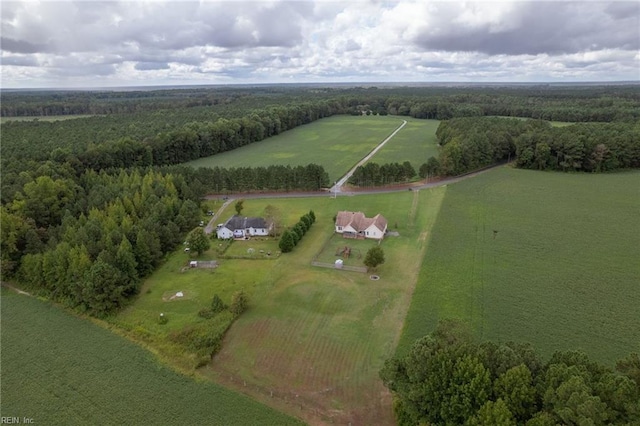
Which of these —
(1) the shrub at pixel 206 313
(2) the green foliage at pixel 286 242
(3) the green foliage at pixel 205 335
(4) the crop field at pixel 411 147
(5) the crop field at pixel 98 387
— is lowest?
(5) the crop field at pixel 98 387

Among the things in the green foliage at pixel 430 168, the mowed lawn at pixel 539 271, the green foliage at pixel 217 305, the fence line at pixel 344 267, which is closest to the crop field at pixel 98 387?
the green foliage at pixel 217 305

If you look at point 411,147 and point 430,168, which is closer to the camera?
point 430,168

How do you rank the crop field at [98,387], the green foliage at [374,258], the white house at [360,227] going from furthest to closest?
the white house at [360,227] < the green foliage at [374,258] < the crop field at [98,387]

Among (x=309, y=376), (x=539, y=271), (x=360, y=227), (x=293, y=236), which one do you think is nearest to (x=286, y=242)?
(x=293, y=236)

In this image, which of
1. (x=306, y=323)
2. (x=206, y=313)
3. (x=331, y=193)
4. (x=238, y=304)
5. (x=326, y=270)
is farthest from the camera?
(x=331, y=193)

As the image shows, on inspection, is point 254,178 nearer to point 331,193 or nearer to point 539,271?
point 331,193

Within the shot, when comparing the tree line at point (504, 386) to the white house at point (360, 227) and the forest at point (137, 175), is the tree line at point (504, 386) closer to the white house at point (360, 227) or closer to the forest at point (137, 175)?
the white house at point (360, 227)

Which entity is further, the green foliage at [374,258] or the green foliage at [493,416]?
the green foliage at [374,258]
